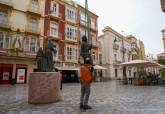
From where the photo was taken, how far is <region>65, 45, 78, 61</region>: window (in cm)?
2570

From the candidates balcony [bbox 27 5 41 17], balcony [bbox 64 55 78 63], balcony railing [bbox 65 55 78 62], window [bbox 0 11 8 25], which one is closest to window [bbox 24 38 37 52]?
window [bbox 0 11 8 25]

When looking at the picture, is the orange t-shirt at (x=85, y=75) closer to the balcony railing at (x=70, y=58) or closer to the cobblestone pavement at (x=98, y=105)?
the cobblestone pavement at (x=98, y=105)

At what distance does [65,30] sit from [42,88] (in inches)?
832

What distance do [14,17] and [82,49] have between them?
61.3 feet

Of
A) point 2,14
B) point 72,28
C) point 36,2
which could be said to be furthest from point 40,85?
point 72,28

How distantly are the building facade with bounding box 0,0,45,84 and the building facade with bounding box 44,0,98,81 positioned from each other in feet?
5.89

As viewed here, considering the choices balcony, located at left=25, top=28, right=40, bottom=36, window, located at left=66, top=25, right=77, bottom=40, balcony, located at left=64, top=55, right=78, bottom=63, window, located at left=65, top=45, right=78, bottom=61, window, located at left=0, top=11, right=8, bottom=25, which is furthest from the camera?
window, located at left=66, top=25, right=77, bottom=40

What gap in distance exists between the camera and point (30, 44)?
71.2ft

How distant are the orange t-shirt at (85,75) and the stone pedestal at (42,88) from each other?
5.13 feet

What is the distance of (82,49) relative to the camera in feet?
16.3

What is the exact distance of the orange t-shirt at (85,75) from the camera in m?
4.61

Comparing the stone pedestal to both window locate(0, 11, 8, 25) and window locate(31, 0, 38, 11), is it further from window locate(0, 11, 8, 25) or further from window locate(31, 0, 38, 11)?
window locate(31, 0, 38, 11)

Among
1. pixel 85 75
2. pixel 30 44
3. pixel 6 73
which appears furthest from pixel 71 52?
pixel 85 75

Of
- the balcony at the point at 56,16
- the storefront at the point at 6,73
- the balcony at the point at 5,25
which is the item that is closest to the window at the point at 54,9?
the balcony at the point at 56,16
